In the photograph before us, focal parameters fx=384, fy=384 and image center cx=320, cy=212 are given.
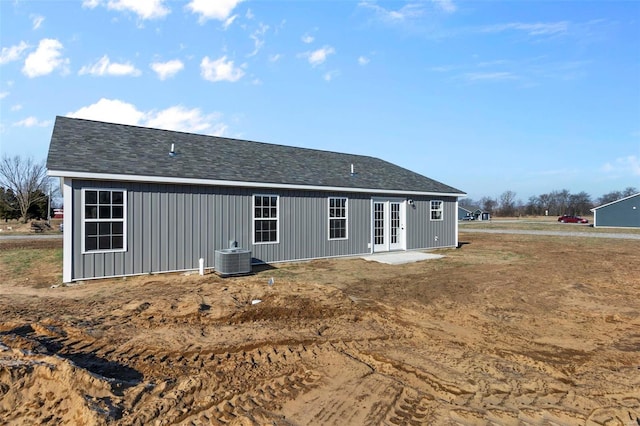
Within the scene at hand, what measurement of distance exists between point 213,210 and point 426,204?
33.2ft

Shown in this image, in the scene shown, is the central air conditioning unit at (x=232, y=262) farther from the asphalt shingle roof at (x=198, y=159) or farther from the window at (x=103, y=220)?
the window at (x=103, y=220)

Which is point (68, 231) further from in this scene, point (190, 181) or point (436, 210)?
point (436, 210)

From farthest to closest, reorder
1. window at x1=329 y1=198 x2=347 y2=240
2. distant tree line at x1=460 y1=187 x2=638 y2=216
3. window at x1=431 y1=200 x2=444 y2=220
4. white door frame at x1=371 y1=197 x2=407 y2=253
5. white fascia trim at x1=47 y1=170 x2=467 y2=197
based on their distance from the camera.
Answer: distant tree line at x1=460 y1=187 x2=638 y2=216 → window at x1=431 y1=200 x2=444 y2=220 → white door frame at x1=371 y1=197 x2=407 y2=253 → window at x1=329 y1=198 x2=347 y2=240 → white fascia trim at x1=47 y1=170 x2=467 y2=197

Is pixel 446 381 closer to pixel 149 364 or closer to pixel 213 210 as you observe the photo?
pixel 149 364

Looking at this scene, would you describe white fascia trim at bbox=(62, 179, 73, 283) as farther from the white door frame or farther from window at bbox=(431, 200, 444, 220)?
window at bbox=(431, 200, 444, 220)

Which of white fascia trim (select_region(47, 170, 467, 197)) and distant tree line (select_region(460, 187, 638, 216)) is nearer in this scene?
white fascia trim (select_region(47, 170, 467, 197))

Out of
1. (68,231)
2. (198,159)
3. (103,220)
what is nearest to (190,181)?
(198,159)

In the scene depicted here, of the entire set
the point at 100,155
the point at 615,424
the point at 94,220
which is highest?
the point at 100,155

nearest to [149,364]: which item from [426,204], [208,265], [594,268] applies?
[208,265]

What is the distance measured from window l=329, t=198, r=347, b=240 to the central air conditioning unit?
4.25 metres

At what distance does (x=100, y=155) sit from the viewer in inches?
403

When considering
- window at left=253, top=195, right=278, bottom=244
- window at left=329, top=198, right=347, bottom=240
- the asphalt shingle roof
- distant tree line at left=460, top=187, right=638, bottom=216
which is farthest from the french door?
distant tree line at left=460, top=187, right=638, bottom=216

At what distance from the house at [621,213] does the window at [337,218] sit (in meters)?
40.2

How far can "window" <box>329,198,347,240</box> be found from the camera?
47.0 feet
